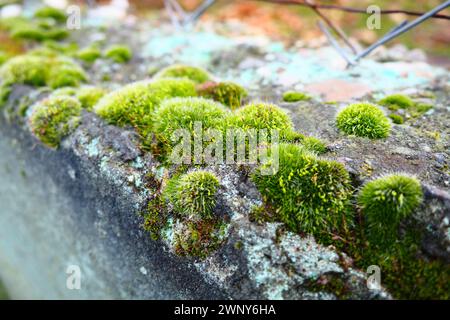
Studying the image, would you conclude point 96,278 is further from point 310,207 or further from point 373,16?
point 373,16

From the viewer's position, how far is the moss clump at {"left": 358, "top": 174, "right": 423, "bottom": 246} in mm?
2990

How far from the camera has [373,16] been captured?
24.8 feet

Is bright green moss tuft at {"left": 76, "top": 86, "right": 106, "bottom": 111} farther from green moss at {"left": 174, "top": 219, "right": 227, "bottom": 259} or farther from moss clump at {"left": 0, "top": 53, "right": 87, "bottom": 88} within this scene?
green moss at {"left": 174, "top": 219, "right": 227, "bottom": 259}

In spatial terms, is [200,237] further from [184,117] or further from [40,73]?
[40,73]

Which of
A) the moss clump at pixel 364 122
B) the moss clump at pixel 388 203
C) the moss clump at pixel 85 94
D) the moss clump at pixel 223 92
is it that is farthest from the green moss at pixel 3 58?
the moss clump at pixel 388 203

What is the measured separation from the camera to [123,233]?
416 cm

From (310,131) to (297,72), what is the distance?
6.76 ft

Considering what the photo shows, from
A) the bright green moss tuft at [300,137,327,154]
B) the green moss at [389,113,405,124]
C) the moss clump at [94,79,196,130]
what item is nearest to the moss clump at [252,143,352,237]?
the bright green moss tuft at [300,137,327,154]

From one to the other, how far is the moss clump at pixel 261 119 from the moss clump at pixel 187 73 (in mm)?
1617

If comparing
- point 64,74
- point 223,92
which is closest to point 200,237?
point 223,92

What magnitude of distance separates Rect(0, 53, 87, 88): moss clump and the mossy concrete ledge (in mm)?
256

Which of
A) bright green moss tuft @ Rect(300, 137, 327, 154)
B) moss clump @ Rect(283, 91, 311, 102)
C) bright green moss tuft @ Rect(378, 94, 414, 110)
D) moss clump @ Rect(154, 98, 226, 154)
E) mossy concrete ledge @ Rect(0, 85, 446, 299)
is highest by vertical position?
moss clump @ Rect(154, 98, 226, 154)

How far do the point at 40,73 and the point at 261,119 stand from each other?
3892 mm
